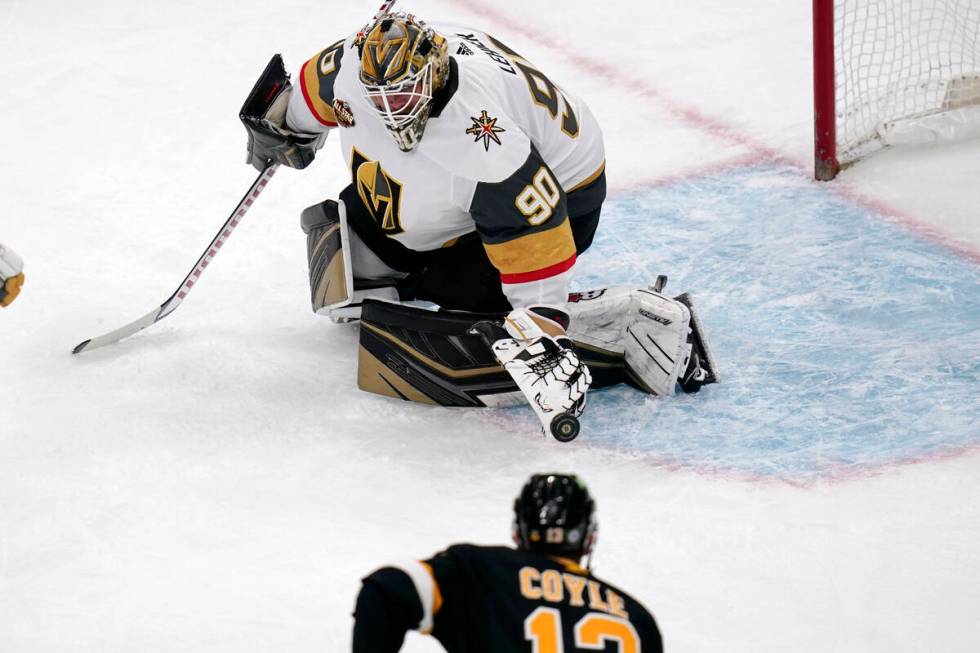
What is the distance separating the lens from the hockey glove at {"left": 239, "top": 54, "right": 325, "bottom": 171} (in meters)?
3.40

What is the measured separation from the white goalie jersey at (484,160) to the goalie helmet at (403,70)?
0.06 metres

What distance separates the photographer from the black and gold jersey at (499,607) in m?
1.55

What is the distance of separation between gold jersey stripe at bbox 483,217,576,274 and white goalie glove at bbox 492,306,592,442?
11cm

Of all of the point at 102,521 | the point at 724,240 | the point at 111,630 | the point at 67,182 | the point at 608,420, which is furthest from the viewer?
the point at 67,182

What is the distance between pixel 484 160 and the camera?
9.19ft

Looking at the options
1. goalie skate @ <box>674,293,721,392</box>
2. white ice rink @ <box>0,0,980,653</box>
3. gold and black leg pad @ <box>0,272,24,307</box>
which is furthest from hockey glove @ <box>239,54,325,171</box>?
goalie skate @ <box>674,293,721,392</box>

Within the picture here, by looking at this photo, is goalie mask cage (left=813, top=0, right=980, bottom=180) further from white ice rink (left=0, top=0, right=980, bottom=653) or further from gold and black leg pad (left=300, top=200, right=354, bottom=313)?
gold and black leg pad (left=300, top=200, right=354, bottom=313)

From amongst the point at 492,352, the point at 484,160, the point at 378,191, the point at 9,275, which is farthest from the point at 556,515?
the point at 9,275

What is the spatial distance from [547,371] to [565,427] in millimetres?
Result: 132

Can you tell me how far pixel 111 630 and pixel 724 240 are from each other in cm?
244

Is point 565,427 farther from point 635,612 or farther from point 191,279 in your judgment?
point 191,279

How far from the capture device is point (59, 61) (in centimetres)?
529

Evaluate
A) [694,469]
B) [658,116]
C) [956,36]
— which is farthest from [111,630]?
[956,36]

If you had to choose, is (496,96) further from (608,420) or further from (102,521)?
(102,521)
